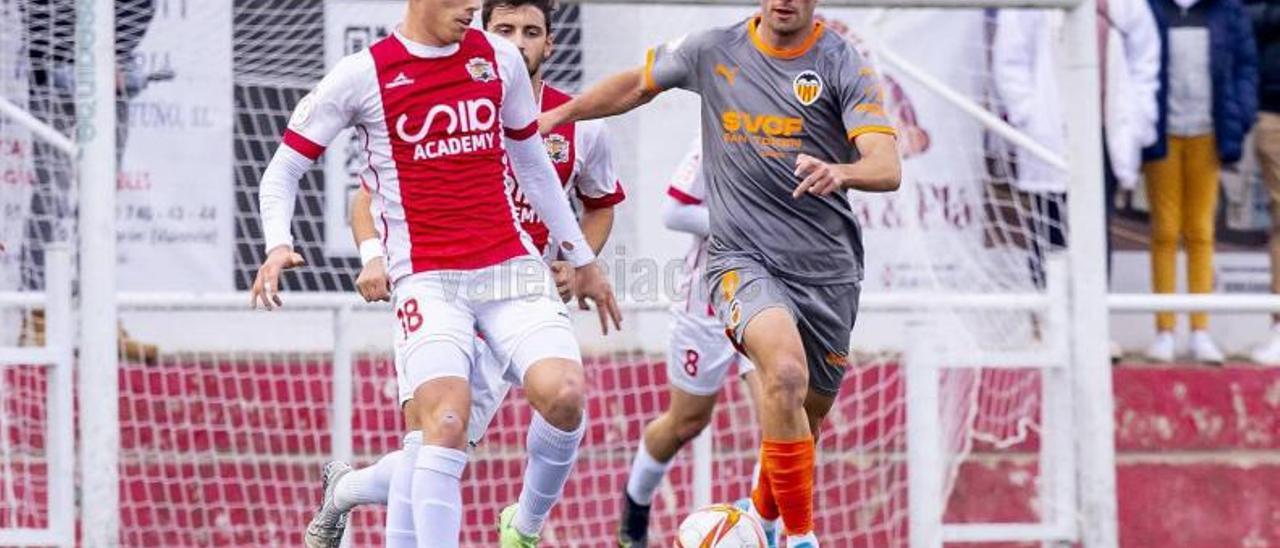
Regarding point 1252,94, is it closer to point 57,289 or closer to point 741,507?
point 741,507

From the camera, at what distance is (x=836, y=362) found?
8.10 meters

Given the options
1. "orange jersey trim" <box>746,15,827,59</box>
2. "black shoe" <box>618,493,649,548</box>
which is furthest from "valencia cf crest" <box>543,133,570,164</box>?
"black shoe" <box>618,493,649,548</box>

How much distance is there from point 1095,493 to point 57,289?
151 inches

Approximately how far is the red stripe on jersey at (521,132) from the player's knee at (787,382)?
103 cm

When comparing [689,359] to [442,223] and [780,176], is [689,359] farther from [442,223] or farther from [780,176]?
[442,223]

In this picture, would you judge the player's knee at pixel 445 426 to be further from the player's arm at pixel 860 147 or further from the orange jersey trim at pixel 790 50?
the orange jersey trim at pixel 790 50

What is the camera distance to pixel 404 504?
7117 millimetres

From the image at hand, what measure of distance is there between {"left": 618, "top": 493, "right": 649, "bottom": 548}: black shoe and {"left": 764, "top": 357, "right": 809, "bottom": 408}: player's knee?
198 cm

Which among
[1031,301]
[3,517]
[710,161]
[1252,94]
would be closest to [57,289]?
[3,517]

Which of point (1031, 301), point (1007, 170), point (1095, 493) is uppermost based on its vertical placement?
point (1007, 170)

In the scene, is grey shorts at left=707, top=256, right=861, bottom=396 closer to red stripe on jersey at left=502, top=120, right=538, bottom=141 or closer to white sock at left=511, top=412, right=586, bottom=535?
white sock at left=511, top=412, right=586, bottom=535

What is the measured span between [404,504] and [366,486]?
0.66 meters

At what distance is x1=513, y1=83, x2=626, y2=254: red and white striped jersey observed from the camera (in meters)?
8.27

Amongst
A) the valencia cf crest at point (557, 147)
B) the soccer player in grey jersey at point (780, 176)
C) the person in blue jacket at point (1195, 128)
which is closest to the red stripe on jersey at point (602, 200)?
the valencia cf crest at point (557, 147)
